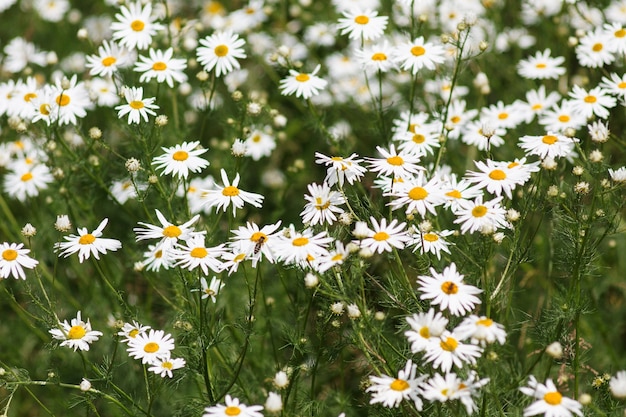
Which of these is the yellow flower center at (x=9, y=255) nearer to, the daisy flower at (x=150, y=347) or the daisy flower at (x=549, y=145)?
the daisy flower at (x=150, y=347)

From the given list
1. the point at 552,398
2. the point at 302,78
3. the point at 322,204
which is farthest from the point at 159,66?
the point at 552,398

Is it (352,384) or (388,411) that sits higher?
(352,384)

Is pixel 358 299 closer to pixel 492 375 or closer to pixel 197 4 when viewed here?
pixel 492 375

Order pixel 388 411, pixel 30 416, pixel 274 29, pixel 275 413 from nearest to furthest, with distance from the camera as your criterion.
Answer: pixel 275 413
pixel 388 411
pixel 30 416
pixel 274 29

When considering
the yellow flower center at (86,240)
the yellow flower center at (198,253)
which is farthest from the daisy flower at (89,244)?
the yellow flower center at (198,253)

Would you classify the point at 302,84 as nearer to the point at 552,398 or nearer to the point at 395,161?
the point at 395,161

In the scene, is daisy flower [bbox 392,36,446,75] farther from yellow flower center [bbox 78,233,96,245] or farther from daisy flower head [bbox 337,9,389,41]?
yellow flower center [bbox 78,233,96,245]

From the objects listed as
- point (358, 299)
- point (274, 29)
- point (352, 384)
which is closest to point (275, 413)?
point (358, 299)
